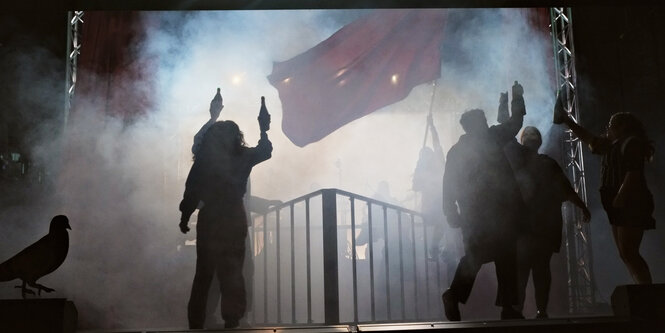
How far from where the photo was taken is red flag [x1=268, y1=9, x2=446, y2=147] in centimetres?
661

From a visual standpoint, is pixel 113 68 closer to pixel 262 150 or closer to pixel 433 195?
pixel 262 150

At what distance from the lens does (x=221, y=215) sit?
3.78m

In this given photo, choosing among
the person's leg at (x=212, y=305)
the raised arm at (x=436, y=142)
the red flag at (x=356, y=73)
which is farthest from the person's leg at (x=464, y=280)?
the red flag at (x=356, y=73)

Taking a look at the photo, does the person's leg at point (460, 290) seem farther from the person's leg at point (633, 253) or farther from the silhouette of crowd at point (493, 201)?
the person's leg at point (633, 253)

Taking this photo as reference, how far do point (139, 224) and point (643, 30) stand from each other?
532 cm

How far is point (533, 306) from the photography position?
18.3 ft

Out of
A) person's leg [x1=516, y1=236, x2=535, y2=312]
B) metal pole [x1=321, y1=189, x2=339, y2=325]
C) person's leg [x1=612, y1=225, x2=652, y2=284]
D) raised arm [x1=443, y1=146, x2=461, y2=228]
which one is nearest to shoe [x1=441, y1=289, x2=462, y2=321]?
raised arm [x1=443, y1=146, x2=461, y2=228]

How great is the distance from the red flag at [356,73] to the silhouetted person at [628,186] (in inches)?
123

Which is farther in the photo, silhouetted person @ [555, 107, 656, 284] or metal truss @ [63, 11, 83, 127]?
metal truss @ [63, 11, 83, 127]

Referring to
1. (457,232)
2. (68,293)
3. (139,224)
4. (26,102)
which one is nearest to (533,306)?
(457,232)

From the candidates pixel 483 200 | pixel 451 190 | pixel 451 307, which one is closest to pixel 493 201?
pixel 483 200

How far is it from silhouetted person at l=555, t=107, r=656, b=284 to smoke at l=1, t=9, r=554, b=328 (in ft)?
8.90

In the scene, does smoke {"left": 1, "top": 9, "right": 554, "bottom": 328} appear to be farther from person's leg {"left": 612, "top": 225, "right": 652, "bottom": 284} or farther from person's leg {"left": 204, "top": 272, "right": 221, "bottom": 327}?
person's leg {"left": 612, "top": 225, "right": 652, "bottom": 284}

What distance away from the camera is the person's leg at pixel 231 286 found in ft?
12.3
